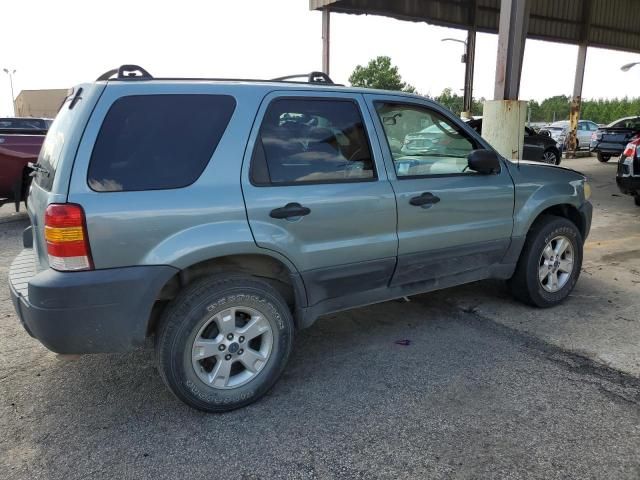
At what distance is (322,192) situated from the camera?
3123mm

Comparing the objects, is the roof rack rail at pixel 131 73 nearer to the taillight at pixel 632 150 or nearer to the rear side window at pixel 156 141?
the rear side window at pixel 156 141

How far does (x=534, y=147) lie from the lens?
1374 centimetres

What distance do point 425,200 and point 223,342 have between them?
166cm

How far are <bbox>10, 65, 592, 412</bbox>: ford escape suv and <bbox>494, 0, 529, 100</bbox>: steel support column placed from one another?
455 cm

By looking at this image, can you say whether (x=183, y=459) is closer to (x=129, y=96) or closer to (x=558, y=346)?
(x=129, y=96)

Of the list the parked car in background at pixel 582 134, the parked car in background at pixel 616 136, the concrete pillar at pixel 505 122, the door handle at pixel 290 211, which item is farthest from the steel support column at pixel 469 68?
the door handle at pixel 290 211

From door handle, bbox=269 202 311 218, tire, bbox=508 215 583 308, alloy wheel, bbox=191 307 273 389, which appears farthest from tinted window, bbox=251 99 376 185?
tire, bbox=508 215 583 308

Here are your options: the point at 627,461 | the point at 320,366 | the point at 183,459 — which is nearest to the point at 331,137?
the point at 320,366

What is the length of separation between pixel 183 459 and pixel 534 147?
13.4m

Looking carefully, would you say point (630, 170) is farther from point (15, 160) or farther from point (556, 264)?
point (15, 160)

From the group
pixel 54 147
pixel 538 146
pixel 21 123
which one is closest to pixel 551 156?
pixel 538 146

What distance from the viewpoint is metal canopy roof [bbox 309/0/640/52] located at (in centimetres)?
1681

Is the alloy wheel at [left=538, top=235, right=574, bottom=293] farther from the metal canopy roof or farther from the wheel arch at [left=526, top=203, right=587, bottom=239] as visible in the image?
the metal canopy roof

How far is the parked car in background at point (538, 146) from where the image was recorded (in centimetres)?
1351
